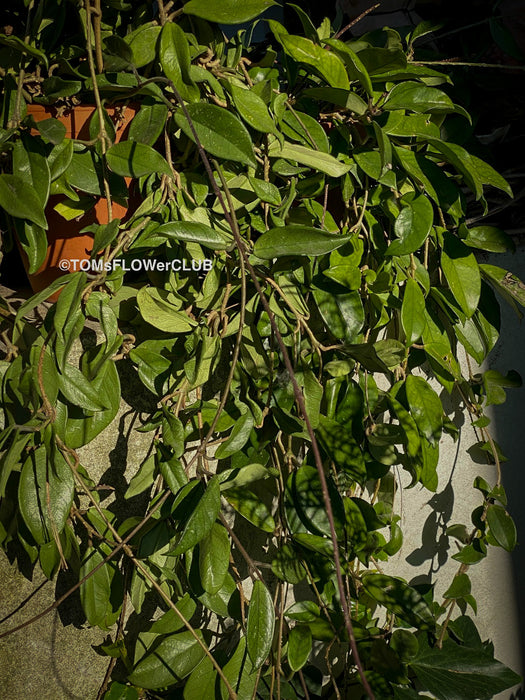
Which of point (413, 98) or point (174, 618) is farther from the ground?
point (413, 98)

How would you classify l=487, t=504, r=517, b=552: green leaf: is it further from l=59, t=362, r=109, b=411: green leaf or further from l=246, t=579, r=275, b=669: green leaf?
l=59, t=362, r=109, b=411: green leaf

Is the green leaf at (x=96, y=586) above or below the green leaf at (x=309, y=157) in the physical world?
below

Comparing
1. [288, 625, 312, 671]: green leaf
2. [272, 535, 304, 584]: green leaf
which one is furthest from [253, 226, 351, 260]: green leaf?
[288, 625, 312, 671]: green leaf

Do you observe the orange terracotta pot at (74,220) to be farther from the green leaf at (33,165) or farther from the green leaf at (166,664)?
the green leaf at (166,664)

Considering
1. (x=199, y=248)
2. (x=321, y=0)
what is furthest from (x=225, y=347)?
(x=321, y=0)

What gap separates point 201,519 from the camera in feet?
1.73

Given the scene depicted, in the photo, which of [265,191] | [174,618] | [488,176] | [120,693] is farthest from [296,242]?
[120,693]

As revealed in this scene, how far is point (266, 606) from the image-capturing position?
1.93 feet

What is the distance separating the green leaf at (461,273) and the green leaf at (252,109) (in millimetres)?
257

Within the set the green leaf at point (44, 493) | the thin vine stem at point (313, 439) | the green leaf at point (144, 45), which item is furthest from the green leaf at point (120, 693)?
the green leaf at point (144, 45)

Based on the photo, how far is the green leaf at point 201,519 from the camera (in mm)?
517

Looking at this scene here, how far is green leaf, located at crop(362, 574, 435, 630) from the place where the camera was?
0.69 m

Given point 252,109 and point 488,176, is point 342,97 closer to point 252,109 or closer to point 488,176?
point 252,109

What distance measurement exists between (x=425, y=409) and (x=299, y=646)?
11.4 inches
